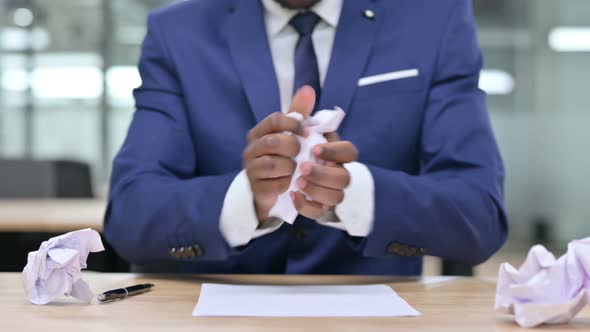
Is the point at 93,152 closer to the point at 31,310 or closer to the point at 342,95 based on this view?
the point at 342,95

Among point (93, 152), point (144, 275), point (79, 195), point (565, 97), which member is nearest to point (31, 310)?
point (144, 275)

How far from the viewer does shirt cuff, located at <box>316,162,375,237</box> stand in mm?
1304

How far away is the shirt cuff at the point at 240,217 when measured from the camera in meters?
1.29

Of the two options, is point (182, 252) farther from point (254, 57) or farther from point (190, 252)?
point (254, 57)

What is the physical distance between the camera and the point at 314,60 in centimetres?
159

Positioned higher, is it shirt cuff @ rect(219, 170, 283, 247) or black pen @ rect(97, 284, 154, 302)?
shirt cuff @ rect(219, 170, 283, 247)

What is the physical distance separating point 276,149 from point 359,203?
251mm

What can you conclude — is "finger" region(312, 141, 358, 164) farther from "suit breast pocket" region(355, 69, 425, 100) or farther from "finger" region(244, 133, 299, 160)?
"suit breast pocket" region(355, 69, 425, 100)

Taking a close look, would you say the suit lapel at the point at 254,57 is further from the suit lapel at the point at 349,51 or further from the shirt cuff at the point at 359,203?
the shirt cuff at the point at 359,203

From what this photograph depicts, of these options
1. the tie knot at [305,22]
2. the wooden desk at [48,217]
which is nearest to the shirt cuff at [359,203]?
the tie knot at [305,22]

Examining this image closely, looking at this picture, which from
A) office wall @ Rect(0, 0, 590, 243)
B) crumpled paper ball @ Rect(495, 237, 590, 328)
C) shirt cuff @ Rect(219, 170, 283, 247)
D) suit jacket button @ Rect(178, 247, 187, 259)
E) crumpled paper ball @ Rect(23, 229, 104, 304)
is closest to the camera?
crumpled paper ball @ Rect(495, 237, 590, 328)

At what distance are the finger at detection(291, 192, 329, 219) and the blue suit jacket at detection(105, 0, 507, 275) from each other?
20 centimetres

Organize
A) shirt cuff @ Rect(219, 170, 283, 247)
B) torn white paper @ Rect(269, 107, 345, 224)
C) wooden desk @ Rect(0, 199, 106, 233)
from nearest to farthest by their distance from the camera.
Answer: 1. torn white paper @ Rect(269, 107, 345, 224)
2. shirt cuff @ Rect(219, 170, 283, 247)
3. wooden desk @ Rect(0, 199, 106, 233)

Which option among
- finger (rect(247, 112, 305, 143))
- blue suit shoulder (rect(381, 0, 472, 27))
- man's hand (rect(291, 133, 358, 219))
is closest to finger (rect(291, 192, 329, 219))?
man's hand (rect(291, 133, 358, 219))
